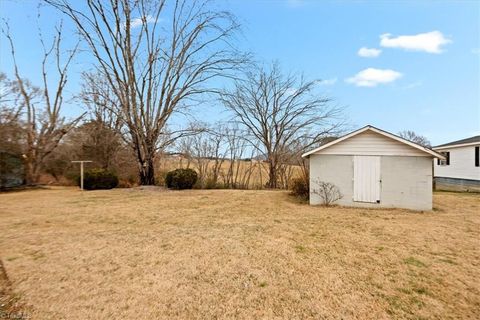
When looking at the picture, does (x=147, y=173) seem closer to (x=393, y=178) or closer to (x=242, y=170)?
(x=242, y=170)

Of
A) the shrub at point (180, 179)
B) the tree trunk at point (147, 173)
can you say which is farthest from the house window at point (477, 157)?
the tree trunk at point (147, 173)

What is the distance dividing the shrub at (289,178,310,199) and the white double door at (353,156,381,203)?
82.8 inches

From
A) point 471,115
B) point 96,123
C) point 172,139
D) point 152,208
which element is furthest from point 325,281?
point 96,123

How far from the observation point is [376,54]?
11055mm

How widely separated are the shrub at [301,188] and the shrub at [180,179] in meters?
5.86

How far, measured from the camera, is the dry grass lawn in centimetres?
265

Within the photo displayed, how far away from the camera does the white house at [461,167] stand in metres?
14.3

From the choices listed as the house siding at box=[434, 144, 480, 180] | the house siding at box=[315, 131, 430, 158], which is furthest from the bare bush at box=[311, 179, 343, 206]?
the house siding at box=[434, 144, 480, 180]

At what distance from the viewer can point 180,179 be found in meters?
13.1

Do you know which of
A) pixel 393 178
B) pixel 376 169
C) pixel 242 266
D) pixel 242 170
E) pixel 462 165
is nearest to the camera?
pixel 242 266

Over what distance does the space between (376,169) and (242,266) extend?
6561mm

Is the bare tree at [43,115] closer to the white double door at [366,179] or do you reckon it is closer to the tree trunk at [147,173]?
the tree trunk at [147,173]

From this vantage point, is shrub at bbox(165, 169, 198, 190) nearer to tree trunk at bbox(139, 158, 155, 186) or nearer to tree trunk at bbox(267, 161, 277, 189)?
tree trunk at bbox(139, 158, 155, 186)

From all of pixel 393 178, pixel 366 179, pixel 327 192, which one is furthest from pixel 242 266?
pixel 393 178
